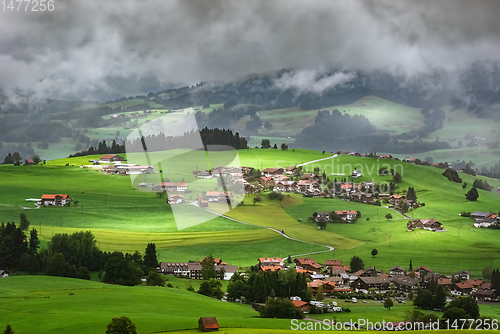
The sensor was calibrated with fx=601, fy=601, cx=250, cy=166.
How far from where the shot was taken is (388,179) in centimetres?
9206

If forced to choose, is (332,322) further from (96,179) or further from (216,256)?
(96,179)

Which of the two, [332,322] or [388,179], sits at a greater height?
[388,179]

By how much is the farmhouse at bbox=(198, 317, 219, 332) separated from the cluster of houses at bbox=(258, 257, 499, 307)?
1650 cm

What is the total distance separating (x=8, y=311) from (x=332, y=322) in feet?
57.2

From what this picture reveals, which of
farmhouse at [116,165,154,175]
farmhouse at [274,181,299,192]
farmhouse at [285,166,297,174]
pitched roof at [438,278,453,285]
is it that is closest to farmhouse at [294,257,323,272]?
pitched roof at [438,278,453,285]

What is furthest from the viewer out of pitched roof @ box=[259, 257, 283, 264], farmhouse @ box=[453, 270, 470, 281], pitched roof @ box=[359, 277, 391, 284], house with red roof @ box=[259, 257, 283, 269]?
pitched roof @ box=[259, 257, 283, 264]

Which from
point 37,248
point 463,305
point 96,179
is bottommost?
point 463,305

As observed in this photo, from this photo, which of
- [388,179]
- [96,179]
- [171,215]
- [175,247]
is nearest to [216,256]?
[175,247]

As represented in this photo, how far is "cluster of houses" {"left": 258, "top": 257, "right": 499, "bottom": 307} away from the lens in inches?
1806

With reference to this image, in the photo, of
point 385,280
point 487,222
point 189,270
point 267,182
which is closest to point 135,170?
point 267,182

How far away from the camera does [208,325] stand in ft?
95.5

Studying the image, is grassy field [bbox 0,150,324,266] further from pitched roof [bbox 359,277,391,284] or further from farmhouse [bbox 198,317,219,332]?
farmhouse [bbox 198,317,219,332]

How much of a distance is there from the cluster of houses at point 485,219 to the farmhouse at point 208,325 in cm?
4456

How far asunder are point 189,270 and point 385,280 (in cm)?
1573
